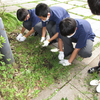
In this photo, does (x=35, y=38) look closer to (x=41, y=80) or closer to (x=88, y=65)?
(x=41, y=80)

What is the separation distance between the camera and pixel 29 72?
1.79m

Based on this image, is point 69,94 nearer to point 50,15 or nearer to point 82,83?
point 82,83

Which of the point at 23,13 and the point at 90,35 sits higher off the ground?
the point at 23,13

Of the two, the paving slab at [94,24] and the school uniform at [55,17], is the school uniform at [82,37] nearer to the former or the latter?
the school uniform at [55,17]

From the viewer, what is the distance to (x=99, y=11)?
922 mm

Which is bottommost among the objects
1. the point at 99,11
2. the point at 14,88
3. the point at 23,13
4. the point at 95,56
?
the point at 14,88

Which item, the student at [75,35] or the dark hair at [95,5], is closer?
the dark hair at [95,5]

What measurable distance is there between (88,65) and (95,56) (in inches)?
13.3

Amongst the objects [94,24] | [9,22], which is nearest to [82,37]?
[94,24]

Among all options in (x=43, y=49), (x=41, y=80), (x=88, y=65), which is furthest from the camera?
(x=43, y=49)

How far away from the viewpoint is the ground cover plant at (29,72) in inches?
59.8

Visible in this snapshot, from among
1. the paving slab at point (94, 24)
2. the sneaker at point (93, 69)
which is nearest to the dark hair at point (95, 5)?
the sneaker at point (93, 69)

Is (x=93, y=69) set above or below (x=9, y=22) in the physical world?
below

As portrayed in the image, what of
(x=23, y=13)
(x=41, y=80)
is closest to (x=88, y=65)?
(x=41, y=80)
